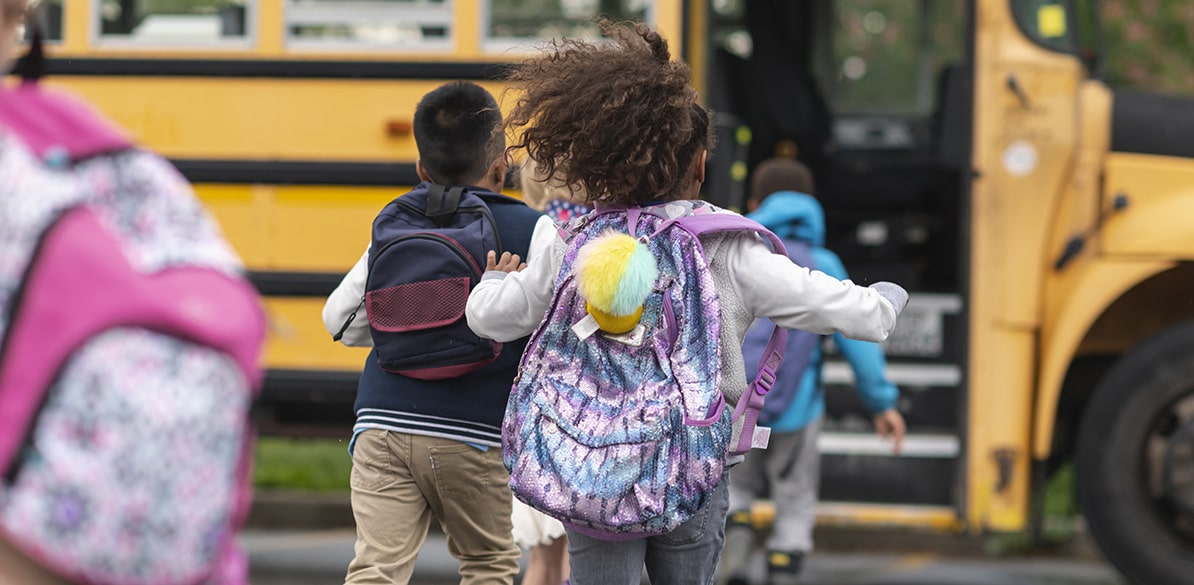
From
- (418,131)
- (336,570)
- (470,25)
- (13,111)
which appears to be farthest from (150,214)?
(336,570)

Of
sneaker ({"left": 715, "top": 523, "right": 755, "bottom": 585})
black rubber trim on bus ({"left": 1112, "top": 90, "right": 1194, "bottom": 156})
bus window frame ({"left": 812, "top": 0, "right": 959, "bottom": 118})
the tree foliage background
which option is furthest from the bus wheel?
the tree foliage background

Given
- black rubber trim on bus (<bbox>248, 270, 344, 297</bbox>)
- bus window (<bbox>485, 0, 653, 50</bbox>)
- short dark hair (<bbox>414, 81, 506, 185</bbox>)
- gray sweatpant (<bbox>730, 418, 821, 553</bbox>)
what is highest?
bus window (<bbox>485, 0, 653, 50</bbox>)

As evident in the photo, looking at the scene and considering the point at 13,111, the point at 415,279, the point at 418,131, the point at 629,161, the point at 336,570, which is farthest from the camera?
the point at 336,570

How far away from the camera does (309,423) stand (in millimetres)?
4805

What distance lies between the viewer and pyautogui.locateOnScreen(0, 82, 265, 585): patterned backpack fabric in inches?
43.2

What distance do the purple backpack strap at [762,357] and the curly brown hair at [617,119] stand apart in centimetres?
9

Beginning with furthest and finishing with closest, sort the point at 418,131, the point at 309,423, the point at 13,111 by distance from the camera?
the point at 309,423 → the point at 418,131 → the point at 13,111

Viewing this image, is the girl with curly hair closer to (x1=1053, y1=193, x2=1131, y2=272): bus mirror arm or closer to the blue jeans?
the blue jeans

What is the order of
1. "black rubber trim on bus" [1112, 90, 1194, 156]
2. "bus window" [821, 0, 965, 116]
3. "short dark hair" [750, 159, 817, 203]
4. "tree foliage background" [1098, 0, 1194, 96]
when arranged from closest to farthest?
"short dark hair" [750, 159, 817, 203] < "black rubber trim on bus" [1112, 90, 1194, 156] < "bus window" [821, 0, 965, 116] < "tree foliage background" [1098, 0, 1194, 96]

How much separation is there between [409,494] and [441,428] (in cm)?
15

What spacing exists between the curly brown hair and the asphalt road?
3302mm

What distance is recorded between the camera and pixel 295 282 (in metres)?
4.44

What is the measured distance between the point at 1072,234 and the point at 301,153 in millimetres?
2429

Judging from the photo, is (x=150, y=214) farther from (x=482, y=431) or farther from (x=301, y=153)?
(x=301, y=153)
